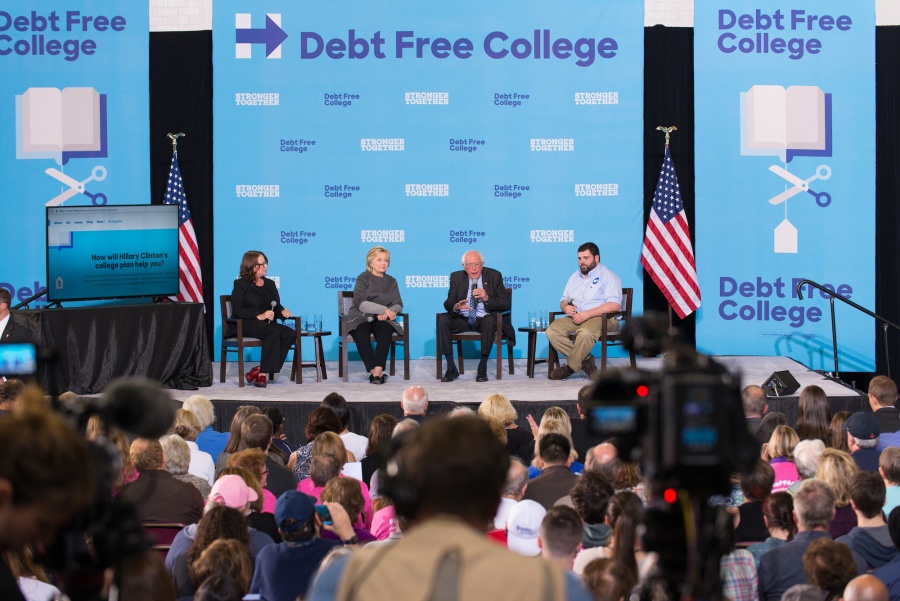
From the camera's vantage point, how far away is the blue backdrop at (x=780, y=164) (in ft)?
34.0

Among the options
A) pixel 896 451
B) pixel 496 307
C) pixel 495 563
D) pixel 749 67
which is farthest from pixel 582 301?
pixel 495 563

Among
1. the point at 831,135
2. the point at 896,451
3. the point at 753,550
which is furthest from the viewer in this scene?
the point at 831,135

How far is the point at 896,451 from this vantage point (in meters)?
4.71

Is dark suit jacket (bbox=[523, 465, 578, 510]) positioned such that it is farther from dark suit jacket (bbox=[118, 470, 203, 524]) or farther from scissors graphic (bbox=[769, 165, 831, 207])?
scissors graphic (bbox=[769, 165, 831, 207])

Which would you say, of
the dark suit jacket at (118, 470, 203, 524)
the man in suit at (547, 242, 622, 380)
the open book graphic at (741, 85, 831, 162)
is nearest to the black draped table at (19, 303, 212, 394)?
the man in suit at (547, 242, 622, 380)

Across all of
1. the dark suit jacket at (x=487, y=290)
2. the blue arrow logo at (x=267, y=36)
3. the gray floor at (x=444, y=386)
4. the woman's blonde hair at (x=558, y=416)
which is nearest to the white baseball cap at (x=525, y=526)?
the woman's blonde hair at (x=558, y=416)

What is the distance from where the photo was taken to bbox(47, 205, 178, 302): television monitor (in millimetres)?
8938

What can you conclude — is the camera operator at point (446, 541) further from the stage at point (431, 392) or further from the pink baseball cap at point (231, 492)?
the stage at point (431, 392)

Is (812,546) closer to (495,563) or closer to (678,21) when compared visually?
(495,563)

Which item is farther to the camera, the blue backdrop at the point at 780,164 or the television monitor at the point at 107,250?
the blue backdrop at the point at 780,164

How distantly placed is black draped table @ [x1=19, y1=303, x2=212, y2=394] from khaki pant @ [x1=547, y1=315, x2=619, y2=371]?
2768 mm

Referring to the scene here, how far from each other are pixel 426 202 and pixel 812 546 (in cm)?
734

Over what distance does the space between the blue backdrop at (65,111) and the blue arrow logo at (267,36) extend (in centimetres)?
89

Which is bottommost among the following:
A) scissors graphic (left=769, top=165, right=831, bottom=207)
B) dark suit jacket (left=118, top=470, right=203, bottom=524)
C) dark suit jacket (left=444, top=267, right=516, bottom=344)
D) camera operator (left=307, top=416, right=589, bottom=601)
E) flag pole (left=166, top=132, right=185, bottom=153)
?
dark suit jacket (left=118, top=470, right=203, bottom=524)
